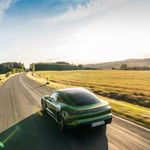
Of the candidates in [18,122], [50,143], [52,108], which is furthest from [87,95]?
[18,122]

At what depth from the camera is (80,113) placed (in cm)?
718

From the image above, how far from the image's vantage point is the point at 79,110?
23.7ft

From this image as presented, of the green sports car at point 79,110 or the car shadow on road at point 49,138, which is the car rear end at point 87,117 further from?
the car shadow on road at point 49,138

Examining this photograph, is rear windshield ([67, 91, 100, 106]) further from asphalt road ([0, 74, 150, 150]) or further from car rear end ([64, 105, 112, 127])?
asphalt road ([0, 74, 150, 150])

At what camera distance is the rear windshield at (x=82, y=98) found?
25.5 ft

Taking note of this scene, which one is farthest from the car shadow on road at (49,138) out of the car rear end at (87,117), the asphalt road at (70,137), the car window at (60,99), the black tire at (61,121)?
the car window at (60,99)

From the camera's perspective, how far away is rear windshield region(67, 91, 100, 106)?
7757 mm

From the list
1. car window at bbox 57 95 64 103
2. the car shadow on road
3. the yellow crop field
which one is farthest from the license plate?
the yellow crop field

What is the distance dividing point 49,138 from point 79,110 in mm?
1442

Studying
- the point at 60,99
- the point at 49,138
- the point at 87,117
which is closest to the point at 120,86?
the point at 60,99

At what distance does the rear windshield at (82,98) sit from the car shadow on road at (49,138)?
3.21ft

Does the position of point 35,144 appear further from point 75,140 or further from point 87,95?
point 87,95

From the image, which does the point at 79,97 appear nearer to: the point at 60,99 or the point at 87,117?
the point at 60,99

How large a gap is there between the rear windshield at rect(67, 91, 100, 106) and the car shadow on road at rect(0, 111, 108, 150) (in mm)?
979
